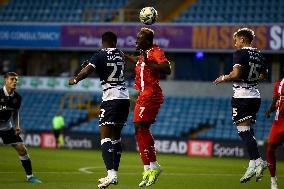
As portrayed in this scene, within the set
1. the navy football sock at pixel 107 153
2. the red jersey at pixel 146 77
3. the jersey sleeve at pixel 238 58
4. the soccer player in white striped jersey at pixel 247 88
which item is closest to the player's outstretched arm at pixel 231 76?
the jersey sleeve at pixel 238 58

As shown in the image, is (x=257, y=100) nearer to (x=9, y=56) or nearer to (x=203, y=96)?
(x=203, y=96)

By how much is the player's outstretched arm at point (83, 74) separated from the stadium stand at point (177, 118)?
74.9 feet

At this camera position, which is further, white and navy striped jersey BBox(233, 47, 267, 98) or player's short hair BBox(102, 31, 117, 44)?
white and navy striped jersey BBox(233, 47, 267, 98)

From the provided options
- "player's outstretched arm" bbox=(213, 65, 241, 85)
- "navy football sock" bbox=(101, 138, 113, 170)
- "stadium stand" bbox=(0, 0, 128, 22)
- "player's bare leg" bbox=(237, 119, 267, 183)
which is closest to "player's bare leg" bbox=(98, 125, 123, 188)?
"navy football sock" bbox=(101, 138, 113, 170)

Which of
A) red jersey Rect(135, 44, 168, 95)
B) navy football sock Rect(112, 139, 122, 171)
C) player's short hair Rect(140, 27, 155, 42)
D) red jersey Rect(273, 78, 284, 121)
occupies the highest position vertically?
player's short hair Rect(140, 27, 155, 42)

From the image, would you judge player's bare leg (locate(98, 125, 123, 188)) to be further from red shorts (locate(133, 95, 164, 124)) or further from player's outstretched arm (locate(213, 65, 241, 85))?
player's outstretched arm (locate(213, 65, 241, 85))

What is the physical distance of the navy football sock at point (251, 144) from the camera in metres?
14.1

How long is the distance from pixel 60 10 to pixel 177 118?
8.90 metres

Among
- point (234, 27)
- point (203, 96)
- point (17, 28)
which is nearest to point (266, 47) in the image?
point (234, 27)

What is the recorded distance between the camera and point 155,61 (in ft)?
44.7

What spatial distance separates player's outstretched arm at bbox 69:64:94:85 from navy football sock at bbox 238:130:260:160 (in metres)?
3.09

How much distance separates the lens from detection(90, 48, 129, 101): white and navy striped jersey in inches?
525

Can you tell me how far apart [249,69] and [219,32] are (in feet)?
75.7

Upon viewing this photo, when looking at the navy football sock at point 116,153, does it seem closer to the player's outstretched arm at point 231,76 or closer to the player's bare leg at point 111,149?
the player's bare leg at point 111,149
